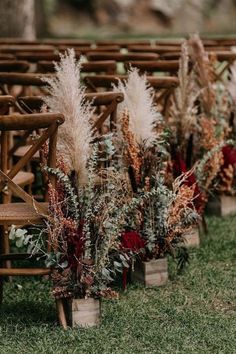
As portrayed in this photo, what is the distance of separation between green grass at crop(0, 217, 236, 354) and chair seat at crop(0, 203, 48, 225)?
0.55 metres

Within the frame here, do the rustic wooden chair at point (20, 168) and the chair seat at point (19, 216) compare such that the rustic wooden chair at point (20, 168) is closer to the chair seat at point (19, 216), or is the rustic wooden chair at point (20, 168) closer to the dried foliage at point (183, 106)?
the chair seat at point (19, 216)

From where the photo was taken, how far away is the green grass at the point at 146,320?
5.29 meters

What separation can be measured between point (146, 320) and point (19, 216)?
2.90 feet

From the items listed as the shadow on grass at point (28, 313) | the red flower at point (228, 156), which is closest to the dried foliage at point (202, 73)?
the red flower at point (228, 156)

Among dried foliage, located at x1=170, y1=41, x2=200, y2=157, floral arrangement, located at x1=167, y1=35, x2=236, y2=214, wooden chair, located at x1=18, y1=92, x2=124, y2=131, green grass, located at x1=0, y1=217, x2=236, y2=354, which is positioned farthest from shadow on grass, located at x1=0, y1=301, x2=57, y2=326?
dried foliage, located at x1=170, y1=41, x2=200, y2=157

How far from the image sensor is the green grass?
5289mm

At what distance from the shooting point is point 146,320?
225 inches

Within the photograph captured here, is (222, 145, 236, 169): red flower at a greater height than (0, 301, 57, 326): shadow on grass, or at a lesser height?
greater

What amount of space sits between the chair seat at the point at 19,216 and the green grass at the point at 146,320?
0.55 metres

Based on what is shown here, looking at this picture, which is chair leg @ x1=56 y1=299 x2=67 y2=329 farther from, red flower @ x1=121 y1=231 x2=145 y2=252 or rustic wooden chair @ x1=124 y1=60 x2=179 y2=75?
rustic wooden chair @ x1=124 y1=60 x2=179 y2=75

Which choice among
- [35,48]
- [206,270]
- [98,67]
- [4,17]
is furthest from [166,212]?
[4,17]

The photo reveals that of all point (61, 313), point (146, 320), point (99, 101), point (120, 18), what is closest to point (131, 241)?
point (146, 320)

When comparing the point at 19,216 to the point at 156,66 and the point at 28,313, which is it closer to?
the point at 28,313

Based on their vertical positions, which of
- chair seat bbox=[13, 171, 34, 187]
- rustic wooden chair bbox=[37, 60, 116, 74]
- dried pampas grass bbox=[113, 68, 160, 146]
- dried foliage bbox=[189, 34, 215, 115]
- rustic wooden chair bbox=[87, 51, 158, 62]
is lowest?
chair seat bbox=[13, 171, 34, 187]
